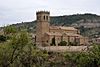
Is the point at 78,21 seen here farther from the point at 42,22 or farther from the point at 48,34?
the point at 48,34

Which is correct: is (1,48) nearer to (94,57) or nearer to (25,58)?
(25,58)

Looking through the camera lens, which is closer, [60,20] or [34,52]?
[34,52]

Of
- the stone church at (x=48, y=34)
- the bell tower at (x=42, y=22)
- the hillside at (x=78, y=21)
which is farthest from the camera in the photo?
the hillside at (x=78, y=21)

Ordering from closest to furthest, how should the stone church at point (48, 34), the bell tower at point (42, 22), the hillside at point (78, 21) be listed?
the stone church at point (48, 34), the bell tower at point (42, 22), the hillside at point (78, 21)

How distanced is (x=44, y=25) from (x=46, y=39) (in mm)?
5029

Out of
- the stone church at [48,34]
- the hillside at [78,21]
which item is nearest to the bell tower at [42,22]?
the stone church at [48,34]

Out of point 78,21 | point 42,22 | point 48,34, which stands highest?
point 42,22

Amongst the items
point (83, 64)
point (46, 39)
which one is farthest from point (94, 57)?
point (46, 39)

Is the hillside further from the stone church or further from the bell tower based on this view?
the bell tower

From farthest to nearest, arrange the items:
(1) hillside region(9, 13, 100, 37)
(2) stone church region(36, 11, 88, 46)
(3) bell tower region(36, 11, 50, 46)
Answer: (1) hillside region(9, 13, 100, 37) → (3) bell tower region(36, 11, 50, 46) → (2) stone church region(36, 11, 88, 46)

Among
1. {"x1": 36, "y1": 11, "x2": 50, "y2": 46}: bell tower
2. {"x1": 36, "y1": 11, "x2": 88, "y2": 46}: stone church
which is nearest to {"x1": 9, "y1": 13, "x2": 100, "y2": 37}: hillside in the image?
{"x1": 36, "y1": 11, "x2": 88, "y2": 46}: stone church

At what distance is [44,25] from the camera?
85.0 metres

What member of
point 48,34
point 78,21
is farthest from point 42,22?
point 78,21

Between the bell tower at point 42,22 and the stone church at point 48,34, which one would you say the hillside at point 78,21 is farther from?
the bell tower at point 42,22
